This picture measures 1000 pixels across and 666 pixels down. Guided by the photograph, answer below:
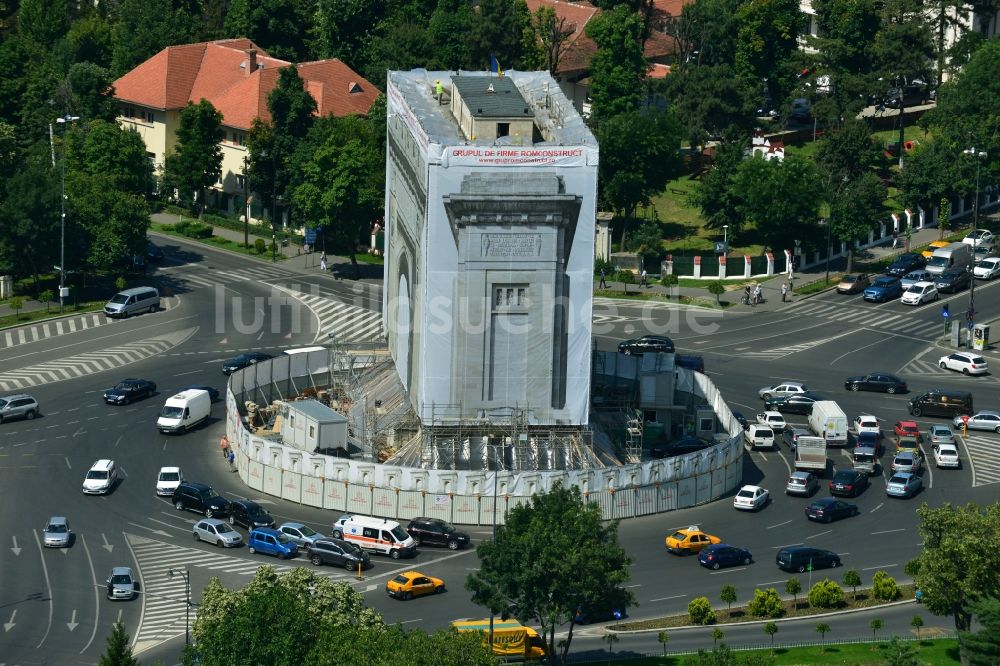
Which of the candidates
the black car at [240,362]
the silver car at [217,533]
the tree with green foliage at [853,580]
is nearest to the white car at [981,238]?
the black car at [240,362]

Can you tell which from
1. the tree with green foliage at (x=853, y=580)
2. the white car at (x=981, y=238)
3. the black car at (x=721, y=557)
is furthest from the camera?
the white car at (x=981, y=238)

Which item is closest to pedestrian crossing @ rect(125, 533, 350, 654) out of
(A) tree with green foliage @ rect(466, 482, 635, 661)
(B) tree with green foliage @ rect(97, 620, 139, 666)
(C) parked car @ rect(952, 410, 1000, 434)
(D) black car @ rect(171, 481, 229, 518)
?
(D) black car @ rect(171, 481, 229, 518)

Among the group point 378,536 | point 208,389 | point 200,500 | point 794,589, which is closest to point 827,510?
point 794,589

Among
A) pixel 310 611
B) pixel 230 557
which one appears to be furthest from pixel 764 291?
pixel 310 611

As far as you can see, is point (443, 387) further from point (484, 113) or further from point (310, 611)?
point (310, 611)

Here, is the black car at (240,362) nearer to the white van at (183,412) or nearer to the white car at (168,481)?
the white van at (183,412)

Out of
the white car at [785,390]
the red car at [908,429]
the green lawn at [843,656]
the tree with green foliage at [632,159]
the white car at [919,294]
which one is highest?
the tree with green foliage at [632,159]
